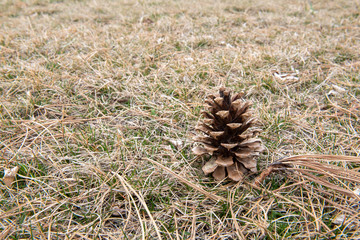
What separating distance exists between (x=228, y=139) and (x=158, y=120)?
54cm

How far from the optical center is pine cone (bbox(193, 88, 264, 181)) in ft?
3.71

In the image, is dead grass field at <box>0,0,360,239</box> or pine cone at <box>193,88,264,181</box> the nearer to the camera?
dead grass field at <box>0,0,360,239</box>

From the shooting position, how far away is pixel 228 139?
46.8 inches

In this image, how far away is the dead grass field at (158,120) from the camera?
1.02m

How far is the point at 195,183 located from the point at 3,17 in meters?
3.91

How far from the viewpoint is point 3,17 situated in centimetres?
338

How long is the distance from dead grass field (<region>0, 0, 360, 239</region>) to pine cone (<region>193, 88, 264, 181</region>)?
74mm

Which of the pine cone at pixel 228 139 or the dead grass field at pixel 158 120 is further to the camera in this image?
the pine cone at pixel 228 139

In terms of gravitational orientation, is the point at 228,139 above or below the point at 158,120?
above

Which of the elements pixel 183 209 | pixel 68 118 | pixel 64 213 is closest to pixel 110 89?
pixel 68 118

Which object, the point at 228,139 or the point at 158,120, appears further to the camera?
the point at 158,120

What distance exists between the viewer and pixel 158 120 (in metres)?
1.55

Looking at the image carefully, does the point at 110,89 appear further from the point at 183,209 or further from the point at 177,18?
the point at 177,18

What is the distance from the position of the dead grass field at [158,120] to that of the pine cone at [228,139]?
7 cm
